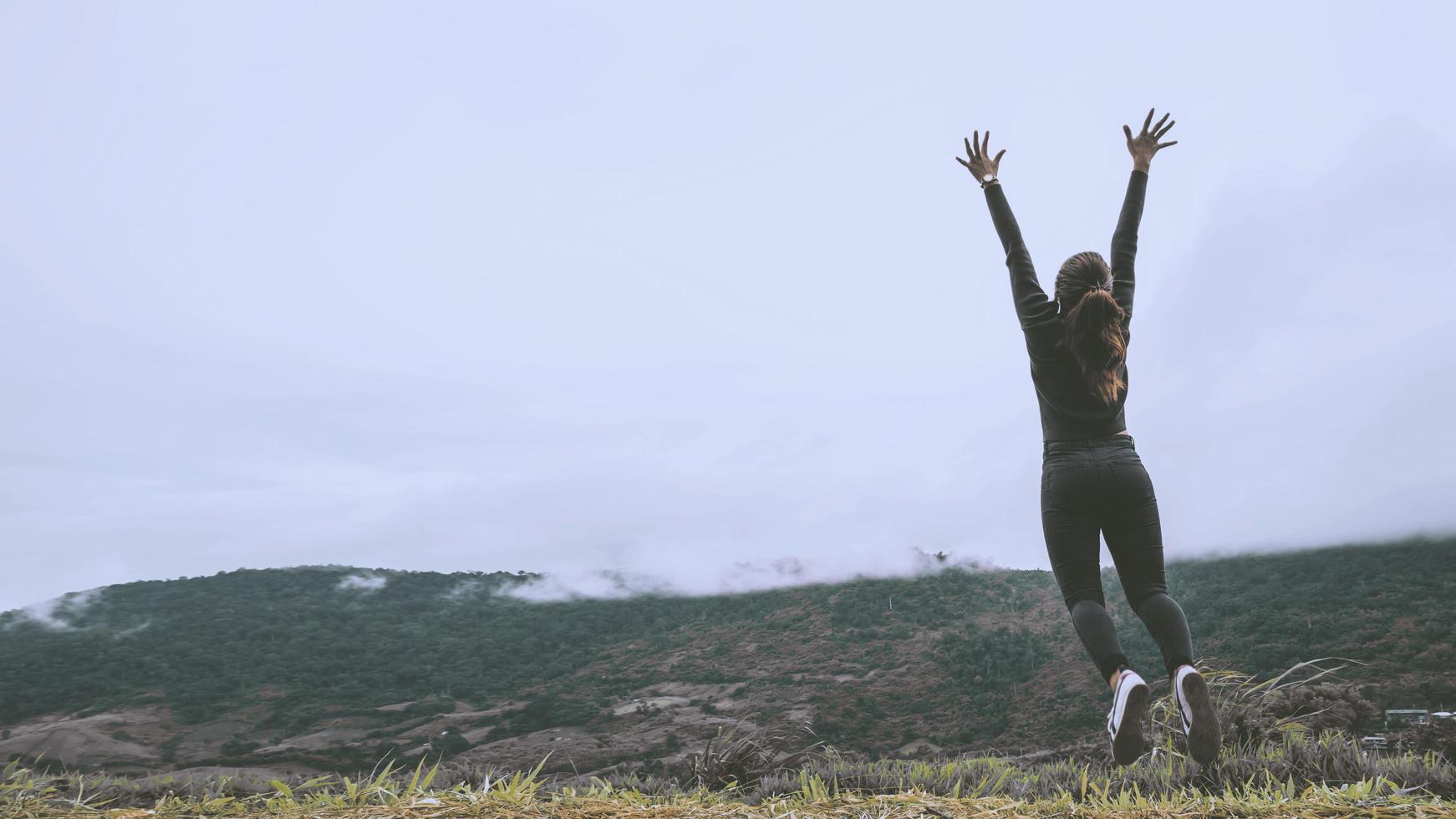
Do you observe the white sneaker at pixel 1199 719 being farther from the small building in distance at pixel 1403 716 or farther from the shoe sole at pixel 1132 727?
the small building in distance at pixel 1403 716

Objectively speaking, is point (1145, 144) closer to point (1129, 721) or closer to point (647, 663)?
point (1129, 721)

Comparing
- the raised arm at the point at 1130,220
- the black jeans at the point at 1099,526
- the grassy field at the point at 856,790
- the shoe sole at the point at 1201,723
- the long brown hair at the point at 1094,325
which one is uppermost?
the raised arm at the point at 1130,220

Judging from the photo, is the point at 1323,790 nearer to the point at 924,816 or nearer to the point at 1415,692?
the point at 924,816

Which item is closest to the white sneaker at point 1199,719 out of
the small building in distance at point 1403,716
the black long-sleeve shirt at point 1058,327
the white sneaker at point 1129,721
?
the white sneaker at point 1129,721

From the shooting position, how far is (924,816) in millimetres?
2631

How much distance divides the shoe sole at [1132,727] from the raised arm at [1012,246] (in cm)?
162

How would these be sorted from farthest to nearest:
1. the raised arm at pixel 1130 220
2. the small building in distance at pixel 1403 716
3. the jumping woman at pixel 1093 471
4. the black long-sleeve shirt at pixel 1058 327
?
1. the small building in distance at pixel 1403 716
2. the raised arm at pixel 1130 220
3. the black long-sleeve shirt at pixel 1058 327
4. the jumping woman at pixel 1093 471

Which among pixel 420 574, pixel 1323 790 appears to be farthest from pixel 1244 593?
pixel 420 574

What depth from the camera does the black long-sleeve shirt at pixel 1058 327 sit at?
3.56 m

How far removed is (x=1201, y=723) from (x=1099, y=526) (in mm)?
856

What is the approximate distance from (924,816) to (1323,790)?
1.80 m

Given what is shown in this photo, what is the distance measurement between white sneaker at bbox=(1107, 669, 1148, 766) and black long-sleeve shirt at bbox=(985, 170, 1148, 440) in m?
1.06

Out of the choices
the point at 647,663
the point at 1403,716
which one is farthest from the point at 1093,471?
the point at 647,663

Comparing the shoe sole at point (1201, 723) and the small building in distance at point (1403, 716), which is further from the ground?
the shoe sole at point (1201, 723)
